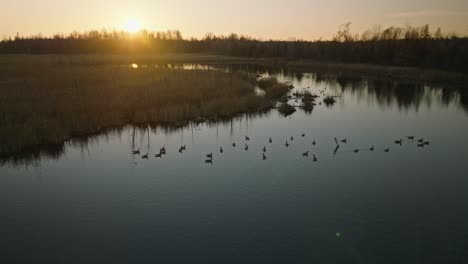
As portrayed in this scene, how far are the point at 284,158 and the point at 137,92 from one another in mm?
14303

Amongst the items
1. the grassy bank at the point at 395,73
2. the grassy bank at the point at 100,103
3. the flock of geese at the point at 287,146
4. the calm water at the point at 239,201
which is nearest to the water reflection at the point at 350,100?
the calm water at the point at 239,201

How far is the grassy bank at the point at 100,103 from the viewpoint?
722 inches

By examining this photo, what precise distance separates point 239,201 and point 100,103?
48.0 ft

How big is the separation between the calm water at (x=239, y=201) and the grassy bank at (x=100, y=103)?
148 centimetres

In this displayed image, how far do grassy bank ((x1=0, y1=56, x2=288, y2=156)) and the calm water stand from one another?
148 cm

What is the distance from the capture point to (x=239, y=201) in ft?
40.2

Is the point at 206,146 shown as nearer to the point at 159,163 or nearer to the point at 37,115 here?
the point at 159,163

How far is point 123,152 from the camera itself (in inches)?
686

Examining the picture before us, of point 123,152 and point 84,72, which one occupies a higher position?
point 84,72

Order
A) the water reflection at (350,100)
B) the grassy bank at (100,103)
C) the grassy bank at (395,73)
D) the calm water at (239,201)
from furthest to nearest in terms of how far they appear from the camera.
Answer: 1. the grassy bank at (395,73)
2. the grassy bank at (100,103)
3. the water reflection at (350,100)
4. the calm water at (239,201)

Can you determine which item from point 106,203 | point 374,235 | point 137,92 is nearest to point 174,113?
point 137,92

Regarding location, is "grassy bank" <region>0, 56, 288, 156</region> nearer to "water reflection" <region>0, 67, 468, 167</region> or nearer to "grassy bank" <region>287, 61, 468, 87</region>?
"water reflection" <region>0, 67, 468, 167</region>

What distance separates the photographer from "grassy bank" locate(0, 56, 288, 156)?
1834 centimetres

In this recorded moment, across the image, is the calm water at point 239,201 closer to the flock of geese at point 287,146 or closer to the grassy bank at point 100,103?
the flock of geese at point 287,146
